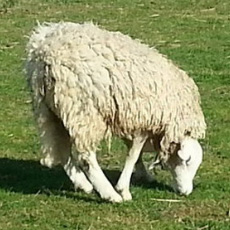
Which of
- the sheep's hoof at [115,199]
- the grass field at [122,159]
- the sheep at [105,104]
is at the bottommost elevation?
the grass field at [122,159]

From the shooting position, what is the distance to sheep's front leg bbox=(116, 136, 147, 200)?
8.19 metres

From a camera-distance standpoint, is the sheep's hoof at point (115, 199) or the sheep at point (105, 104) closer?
the sheep at point (105, 104)

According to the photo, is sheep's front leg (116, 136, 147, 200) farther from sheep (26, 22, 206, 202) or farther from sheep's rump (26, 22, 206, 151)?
sheep's rump (26, 22, 206, 151)

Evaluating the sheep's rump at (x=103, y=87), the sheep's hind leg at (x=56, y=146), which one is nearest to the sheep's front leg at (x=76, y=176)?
the sheep's hind leg at (x=56, y=146)

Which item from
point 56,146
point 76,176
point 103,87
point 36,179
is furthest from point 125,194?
point 36,179

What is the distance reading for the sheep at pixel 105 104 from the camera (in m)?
7.90

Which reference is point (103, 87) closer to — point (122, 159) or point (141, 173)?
point (141, 173)

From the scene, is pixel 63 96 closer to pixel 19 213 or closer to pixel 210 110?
pixel 19 213

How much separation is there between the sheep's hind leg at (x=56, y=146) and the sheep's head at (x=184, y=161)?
719 millimetres

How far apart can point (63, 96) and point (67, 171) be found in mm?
835

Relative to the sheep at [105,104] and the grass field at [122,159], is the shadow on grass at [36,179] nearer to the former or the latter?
the grass field at [122,159]

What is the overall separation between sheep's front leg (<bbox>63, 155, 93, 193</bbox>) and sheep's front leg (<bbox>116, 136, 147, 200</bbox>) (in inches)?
10.9

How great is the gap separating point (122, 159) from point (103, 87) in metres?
1.74

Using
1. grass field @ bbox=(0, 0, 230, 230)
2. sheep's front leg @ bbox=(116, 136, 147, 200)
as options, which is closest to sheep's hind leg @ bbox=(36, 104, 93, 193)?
grass field @ bbox=(0, 0, 230, 230)
